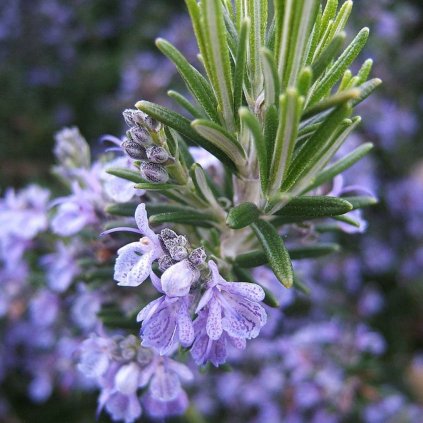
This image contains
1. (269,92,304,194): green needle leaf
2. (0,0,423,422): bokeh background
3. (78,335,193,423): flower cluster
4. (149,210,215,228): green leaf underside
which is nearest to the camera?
(269,92,304,194): green needle leaf

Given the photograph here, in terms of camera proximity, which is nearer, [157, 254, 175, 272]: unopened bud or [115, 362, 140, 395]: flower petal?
[157, 254, 175, 272]: unopened bud

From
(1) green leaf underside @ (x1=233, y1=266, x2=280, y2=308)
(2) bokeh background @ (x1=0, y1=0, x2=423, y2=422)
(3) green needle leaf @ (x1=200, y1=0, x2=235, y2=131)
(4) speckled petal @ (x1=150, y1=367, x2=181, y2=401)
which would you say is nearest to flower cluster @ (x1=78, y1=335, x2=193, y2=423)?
(4) speckled petal @ (x1=150, y1=367, x2=181, y2=401)

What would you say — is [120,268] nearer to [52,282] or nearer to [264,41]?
[264,41]

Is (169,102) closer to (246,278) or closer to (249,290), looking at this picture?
(246,278)

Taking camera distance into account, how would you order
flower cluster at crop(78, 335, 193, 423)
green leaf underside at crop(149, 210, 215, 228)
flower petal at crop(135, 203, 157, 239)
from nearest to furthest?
1. flower petal at crop(135, 203, 157, 239)
2. green leaf underside at crop(149, 210, 215, 228)
3. flower cluster at crop(78, 335, 193, 423)

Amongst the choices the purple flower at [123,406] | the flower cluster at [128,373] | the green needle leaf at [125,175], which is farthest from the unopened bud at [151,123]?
the purple flower at [123,406]

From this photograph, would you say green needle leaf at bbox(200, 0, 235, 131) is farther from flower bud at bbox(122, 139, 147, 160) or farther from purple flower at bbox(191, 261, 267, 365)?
purple flower at bbox(191, 261, 267, 365)

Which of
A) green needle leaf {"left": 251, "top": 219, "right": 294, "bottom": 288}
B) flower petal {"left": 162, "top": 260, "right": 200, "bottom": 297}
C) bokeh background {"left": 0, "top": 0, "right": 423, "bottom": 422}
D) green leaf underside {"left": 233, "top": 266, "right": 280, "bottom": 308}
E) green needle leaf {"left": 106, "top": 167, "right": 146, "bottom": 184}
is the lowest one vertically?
bokeh background {"left": 0, "top": 0, "right": 423, "bottom": 422}

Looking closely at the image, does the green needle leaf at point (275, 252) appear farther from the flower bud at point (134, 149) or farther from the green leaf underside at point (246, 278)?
the flower bud at point (134, 149)
